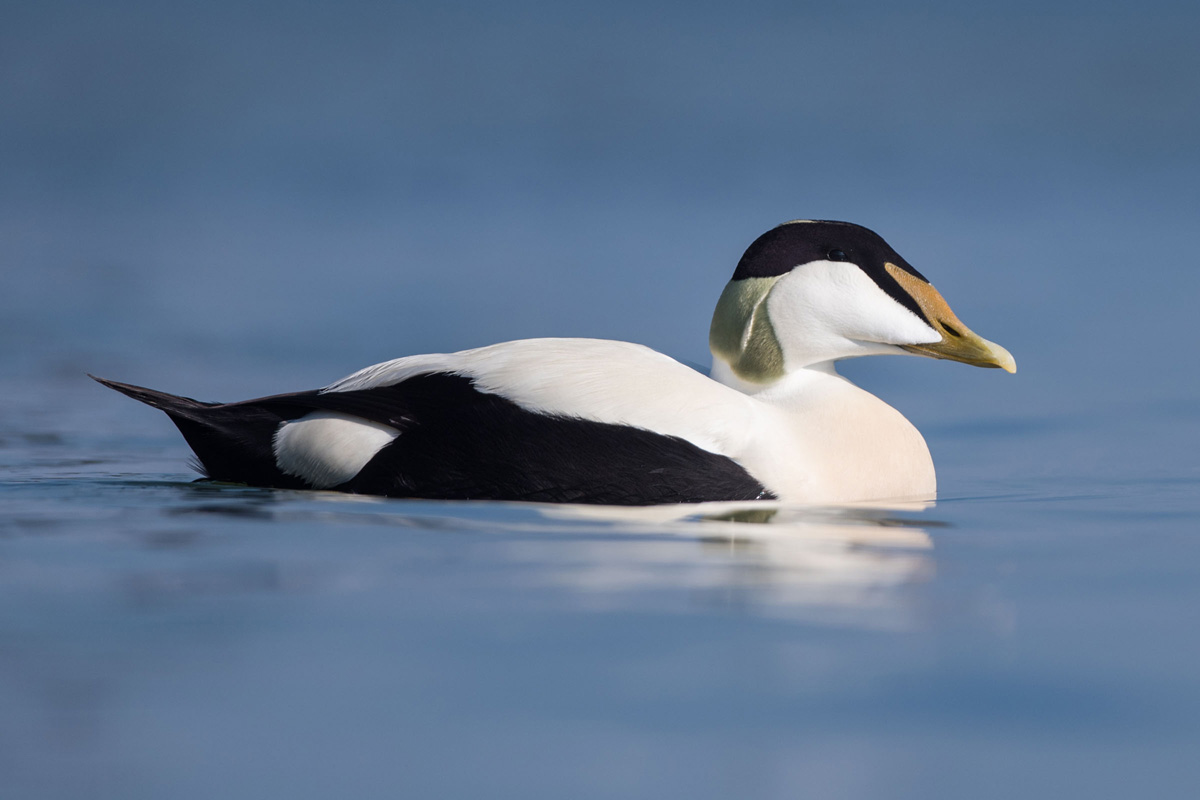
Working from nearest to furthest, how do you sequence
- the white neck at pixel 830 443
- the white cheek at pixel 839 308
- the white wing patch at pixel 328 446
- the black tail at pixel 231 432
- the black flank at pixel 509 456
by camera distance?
the black flank at pixel 509 456 → the white neck at pixel 830 443 → the white wing patch at pixel 328 446 → the white cheek at pixel 839 308 → the black tail at pixel 231 432

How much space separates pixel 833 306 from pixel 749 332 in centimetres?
29

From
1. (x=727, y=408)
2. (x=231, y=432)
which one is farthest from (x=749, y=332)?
(x=231, y=432)

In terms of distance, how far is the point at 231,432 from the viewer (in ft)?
15.0

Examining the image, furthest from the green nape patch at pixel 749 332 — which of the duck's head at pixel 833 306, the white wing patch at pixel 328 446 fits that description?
the white wing patch at pixel 328 446

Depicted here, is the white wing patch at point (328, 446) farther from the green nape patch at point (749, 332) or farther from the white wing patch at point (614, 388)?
the green nape patch at point (749, 332)

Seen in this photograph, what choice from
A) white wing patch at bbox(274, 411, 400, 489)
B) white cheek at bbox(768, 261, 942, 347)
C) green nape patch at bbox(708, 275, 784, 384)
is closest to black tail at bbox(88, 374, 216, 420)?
white wing patch at bbox(274, 411, 400, 489)

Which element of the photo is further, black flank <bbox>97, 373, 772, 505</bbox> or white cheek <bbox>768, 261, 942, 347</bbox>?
white cheek <bbox>768, 261, 942, 347</bbox>

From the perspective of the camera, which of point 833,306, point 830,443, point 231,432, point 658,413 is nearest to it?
point 658,413

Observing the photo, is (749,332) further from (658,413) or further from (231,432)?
(231,432)

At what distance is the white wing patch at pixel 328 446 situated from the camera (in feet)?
14.2

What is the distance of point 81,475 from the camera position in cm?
492

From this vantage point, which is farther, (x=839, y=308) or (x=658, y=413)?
A: (x=839, y=308)

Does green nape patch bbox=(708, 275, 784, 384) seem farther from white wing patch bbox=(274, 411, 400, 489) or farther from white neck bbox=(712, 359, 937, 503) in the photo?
white wing patch bbox=(274, 411, 400, 489)

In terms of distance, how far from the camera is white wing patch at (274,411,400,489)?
432cm
